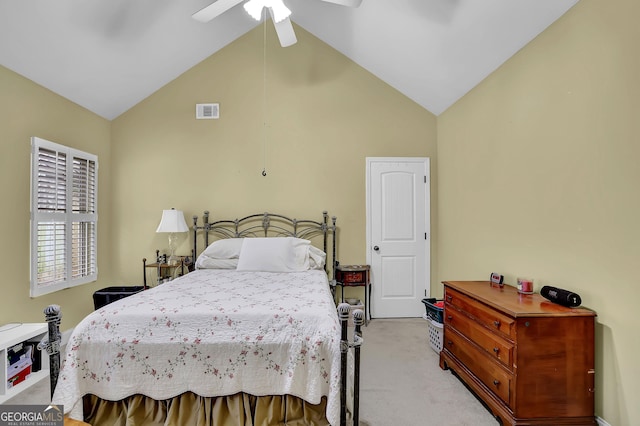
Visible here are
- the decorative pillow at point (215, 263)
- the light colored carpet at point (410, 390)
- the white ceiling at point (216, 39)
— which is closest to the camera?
the light colored carpet at point (410, 390)

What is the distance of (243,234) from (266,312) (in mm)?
2359

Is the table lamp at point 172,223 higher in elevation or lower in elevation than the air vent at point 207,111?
lower

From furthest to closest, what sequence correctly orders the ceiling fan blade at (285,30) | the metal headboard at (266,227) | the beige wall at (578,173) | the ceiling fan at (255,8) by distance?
the metal headboard at (266,227)
the ceiling fan blade at (285,30)
the ceiling fan at (255,8)
the beige wall at (578,173)

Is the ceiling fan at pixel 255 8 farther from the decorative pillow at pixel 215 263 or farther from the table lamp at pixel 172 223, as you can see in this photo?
the decorative pillow at pixel 215 263

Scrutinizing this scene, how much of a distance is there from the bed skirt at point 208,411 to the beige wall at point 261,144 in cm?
248

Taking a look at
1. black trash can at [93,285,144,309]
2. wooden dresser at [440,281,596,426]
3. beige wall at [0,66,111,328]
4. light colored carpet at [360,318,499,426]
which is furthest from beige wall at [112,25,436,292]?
wooden dresser at [440,281,596,426]

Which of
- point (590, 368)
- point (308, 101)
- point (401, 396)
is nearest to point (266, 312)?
point (401, 396)

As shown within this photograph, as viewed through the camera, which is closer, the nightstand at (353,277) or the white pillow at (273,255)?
the white pillow at (273,255)

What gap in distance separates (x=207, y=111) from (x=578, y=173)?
13.1ft

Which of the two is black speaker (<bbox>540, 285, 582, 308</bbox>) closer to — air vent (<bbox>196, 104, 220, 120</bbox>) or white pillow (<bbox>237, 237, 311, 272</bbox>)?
white pillow (<bbox>237, 237, 311, 272</bbox>)

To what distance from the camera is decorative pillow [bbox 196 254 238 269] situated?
388 cm

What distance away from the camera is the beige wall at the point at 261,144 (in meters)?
4.29

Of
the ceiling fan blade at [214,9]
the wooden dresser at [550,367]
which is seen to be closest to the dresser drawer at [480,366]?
the wooden dresser at [550,367]

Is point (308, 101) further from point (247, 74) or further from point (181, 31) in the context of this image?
point (181, 31)
